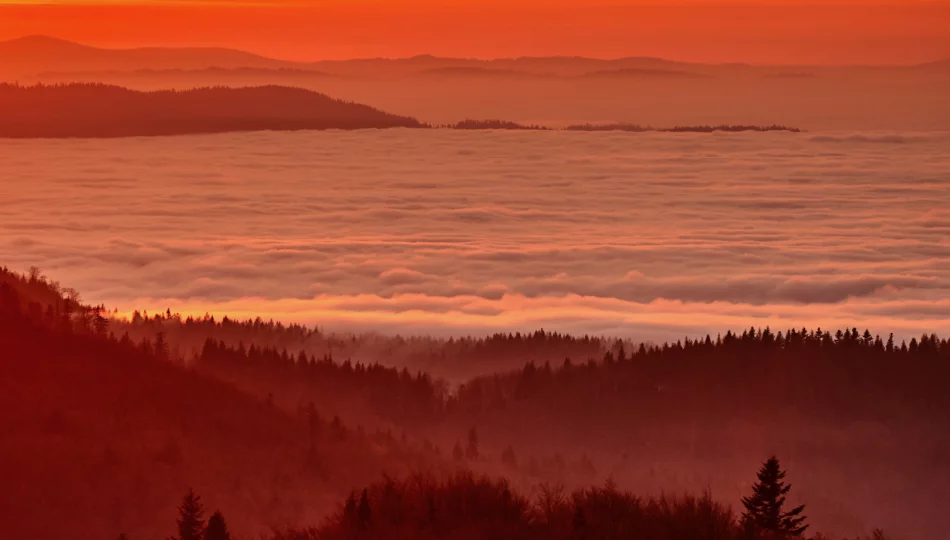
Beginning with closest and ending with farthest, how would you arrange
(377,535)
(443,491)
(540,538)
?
(540,538), (377,535), (443,491)

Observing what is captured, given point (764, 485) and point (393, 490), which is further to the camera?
point (393, 490)

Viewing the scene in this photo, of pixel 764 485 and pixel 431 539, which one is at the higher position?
pixel 764 485

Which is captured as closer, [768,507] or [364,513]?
[768,507]

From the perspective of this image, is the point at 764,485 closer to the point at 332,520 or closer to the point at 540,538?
the point at 540,538

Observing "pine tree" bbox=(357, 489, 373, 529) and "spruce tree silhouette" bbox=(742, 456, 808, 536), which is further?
"pine tree" bbox=(357, 489, 373, 529)

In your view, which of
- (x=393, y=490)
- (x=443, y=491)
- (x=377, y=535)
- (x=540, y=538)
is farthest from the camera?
(x=443, y=491)

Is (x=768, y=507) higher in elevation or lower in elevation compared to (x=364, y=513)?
higher

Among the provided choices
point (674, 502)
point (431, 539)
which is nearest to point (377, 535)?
point (431, 539)

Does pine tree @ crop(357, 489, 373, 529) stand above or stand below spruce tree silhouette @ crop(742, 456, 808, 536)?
below

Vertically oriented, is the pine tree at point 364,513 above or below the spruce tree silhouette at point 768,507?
below

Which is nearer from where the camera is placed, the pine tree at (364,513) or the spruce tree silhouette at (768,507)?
the spruce tree silhouette at (768,507)
